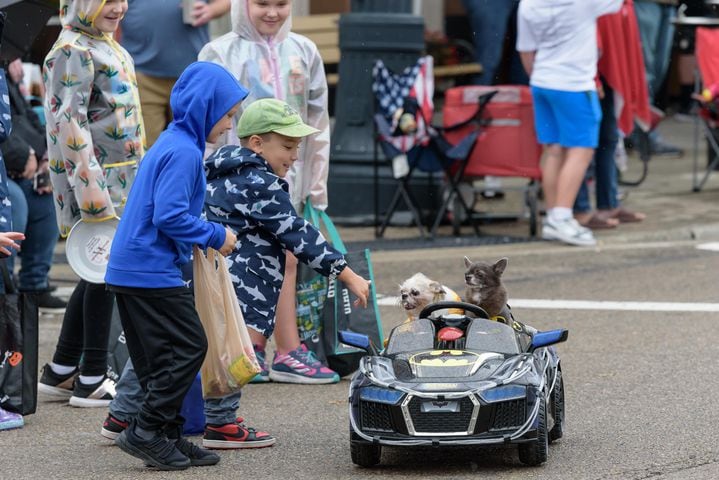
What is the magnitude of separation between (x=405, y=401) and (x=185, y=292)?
0.95 meters

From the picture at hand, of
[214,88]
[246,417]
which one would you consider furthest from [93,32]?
[246,417]

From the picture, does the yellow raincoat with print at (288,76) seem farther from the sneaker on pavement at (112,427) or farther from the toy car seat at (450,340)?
the toy car seat at (450,340)

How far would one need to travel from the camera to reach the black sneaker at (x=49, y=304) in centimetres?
926

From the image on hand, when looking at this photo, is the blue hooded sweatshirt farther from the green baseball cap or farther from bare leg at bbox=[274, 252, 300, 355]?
bare leg at bbox=[274, 252, 300, 355]

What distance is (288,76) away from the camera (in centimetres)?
746

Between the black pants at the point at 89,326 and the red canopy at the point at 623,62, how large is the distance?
5.82 metres

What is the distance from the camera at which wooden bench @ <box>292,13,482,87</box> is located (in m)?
17.1

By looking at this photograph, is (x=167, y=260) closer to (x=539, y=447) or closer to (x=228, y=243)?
(x=228, y=243)

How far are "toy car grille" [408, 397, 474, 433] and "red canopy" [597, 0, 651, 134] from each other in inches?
263

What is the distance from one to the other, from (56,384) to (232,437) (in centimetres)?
136

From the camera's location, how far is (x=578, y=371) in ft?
24.5

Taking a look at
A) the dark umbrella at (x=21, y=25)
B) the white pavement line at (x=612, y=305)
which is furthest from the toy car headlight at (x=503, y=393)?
the white pavement line at (x=612, y=305)

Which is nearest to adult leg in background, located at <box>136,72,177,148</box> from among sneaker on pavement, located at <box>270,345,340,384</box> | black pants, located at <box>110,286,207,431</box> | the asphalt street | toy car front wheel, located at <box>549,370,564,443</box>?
the asphalt street

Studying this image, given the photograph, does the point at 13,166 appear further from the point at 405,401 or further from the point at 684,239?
the point at 684,239
